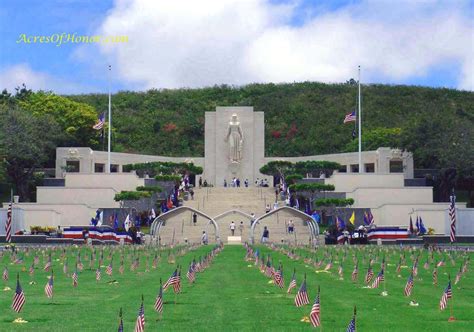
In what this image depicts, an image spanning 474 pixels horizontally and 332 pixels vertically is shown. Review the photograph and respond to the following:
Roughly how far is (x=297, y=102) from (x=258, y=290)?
106162mm

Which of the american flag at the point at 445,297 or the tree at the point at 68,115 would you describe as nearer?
the american flag at the point at 445,297

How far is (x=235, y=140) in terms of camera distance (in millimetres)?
95125

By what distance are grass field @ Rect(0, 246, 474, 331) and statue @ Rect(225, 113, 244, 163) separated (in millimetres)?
61886

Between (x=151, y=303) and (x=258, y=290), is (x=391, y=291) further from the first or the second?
(x=151, y=303)

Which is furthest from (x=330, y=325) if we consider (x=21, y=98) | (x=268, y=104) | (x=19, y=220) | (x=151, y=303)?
(x=268, y=104)

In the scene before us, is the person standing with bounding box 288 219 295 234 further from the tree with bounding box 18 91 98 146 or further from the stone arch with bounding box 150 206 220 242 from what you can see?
the tree with bounding box 18 91 98 146

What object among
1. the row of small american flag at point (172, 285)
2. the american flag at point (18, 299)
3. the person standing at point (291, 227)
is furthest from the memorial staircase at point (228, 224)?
the american flag at point (18, 299)

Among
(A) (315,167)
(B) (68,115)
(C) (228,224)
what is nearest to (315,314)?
(C) (228,224)

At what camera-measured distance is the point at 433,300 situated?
867 inches

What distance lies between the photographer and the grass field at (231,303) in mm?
16922

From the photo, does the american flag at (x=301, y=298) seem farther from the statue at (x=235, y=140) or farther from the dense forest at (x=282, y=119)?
the statue at (x=235, y=140)

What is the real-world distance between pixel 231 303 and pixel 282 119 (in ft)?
340

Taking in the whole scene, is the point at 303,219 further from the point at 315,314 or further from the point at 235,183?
the point at 315,314

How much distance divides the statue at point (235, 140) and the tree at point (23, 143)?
61.5ft
